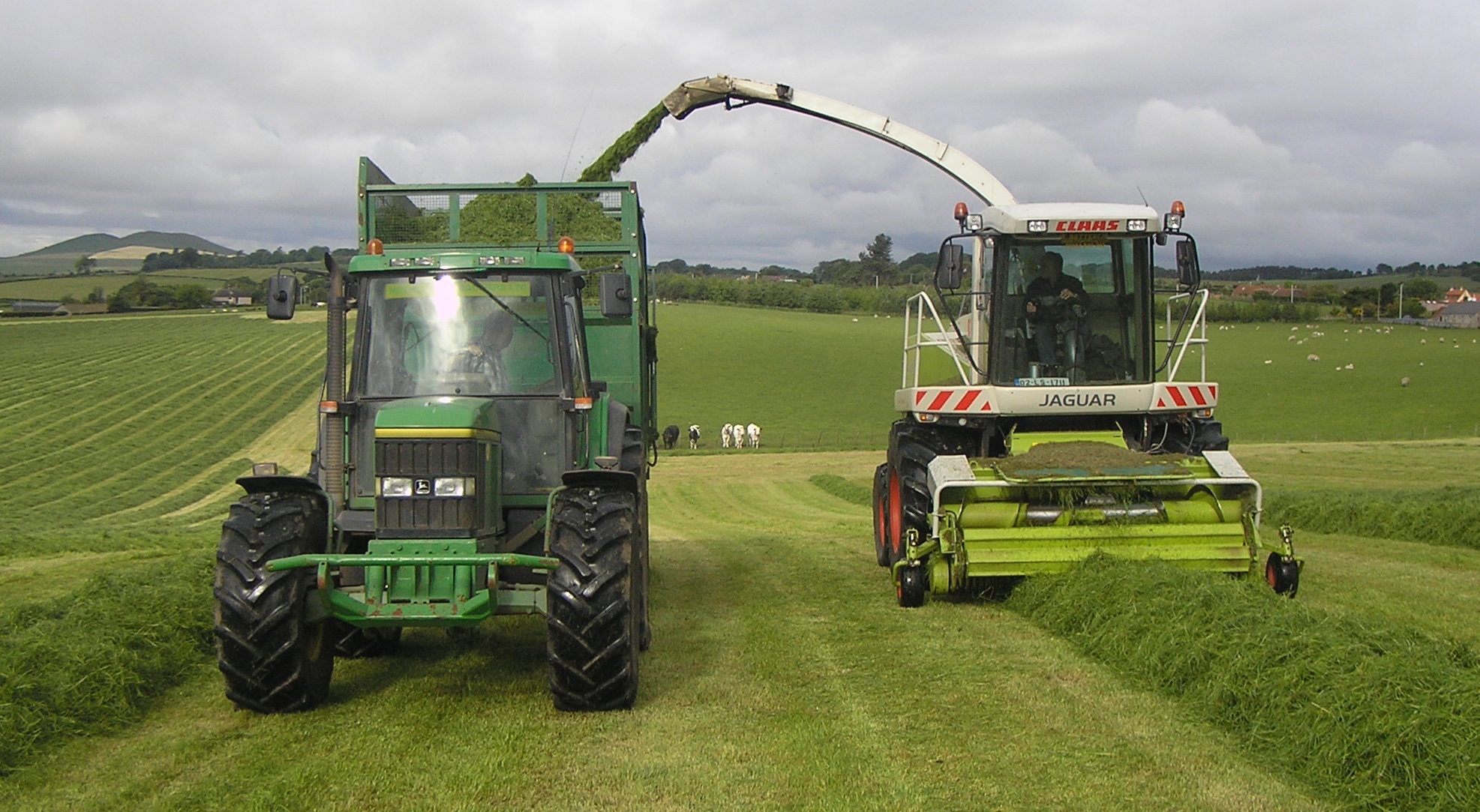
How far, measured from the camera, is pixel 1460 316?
10469cm

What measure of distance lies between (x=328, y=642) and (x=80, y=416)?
133ft

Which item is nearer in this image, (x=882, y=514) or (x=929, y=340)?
(x=929, y=340)

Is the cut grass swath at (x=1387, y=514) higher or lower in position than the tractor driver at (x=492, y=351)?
lower

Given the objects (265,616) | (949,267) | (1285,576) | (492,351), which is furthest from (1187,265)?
(265,616)

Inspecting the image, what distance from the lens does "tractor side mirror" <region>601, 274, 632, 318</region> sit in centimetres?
779

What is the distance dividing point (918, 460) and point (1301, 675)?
188 inches

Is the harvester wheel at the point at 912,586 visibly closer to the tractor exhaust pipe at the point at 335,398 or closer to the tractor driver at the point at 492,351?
the tractor driver at the point at 492,351

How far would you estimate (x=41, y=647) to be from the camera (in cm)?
733

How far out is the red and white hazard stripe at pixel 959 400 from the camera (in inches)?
418

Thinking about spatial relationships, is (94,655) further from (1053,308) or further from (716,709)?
(1053,308)

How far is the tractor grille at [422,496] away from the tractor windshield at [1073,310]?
A: 18.1ft

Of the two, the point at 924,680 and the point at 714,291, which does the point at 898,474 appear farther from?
the point at 714,291

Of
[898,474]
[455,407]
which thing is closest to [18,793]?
[455,407]

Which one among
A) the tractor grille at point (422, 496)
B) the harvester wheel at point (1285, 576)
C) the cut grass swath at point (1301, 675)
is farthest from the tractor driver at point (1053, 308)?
the tractor grille at point (422, 496)
